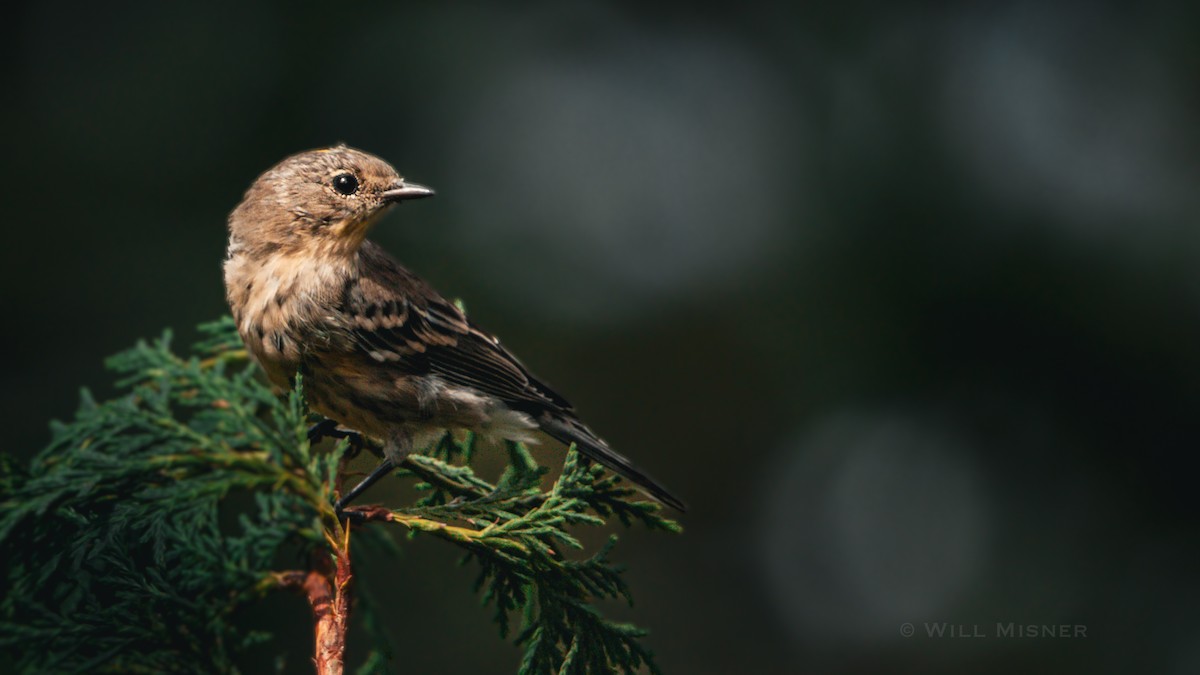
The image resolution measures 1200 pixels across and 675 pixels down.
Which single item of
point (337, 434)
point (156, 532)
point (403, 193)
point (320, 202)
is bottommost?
point (337, 434)

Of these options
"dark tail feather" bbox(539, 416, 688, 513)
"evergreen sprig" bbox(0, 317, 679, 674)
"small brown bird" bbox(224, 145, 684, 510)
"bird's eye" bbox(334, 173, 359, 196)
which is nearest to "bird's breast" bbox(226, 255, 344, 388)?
"small brown bird" bbox(224, 145, 684, 510)

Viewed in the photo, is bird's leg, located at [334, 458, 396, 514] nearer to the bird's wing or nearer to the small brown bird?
the small brown bird

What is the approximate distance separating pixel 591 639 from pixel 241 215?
187cm

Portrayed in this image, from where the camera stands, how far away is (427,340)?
3340 millimetres

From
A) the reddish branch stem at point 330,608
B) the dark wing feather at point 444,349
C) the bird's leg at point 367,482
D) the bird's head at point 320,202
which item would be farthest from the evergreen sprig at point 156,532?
the bird's head at point 320,202

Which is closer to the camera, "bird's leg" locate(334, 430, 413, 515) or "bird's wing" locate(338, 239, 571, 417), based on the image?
"bird's leg" locate(334, 430, 413, 515)

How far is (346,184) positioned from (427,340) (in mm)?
558

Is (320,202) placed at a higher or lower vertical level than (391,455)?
higher

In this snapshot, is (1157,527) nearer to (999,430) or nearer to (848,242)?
(999,430)

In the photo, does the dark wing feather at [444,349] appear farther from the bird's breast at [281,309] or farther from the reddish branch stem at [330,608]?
the reddish branch stem at [330,608]

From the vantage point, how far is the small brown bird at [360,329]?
2973 millimetres

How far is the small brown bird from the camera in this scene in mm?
2973

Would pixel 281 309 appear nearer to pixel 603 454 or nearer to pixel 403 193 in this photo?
pixel 403 193

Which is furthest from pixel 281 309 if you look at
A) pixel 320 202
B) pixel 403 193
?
pixel 403 193
